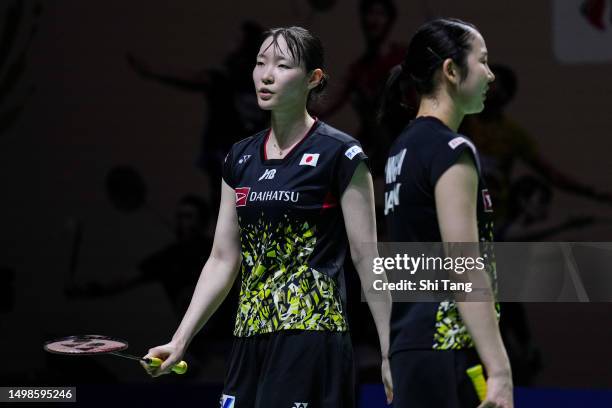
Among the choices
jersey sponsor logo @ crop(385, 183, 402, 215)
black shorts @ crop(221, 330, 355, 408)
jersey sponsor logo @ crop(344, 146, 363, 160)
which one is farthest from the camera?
jersey sponsor logo @ crop(344, 146, 363, 160)

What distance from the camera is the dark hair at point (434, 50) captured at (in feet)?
8.52

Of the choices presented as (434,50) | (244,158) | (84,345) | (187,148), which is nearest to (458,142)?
(434,50)

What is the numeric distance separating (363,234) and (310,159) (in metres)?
0.26

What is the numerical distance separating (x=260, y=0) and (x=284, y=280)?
387 centimetres

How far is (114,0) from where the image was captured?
6.89 m

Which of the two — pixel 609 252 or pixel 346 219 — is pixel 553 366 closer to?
pixel 609 252

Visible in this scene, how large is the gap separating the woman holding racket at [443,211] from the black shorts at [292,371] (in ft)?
1.55

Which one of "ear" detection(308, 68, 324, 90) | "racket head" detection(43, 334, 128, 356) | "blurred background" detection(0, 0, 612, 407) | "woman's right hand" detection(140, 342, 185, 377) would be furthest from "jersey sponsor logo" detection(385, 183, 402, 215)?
"blurred background" detection(0, 0, 612, 407)

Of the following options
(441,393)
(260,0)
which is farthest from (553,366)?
(441,393)

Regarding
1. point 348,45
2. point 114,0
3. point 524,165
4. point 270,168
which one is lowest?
point 270,168

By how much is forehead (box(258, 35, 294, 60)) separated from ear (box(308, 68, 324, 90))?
3.5 inches

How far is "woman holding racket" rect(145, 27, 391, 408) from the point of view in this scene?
9.84ft

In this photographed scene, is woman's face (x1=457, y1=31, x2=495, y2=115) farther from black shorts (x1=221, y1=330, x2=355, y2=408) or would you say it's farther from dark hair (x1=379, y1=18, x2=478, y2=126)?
black shorts (x1=221, y1=330, x2=355, y2=408)

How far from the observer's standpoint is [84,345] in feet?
10.4
